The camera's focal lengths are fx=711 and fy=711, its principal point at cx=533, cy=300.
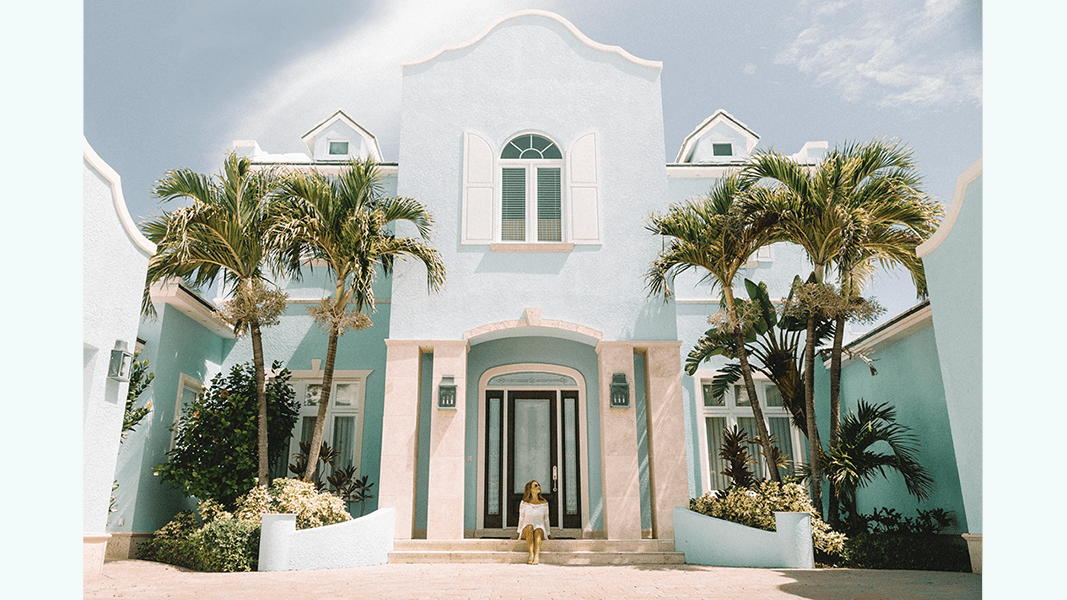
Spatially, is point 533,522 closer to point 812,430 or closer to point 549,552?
point 549,552

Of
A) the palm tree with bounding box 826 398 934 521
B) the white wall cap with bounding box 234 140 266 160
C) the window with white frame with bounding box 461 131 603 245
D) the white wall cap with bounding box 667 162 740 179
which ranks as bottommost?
the palm tree with bounding box 826 398 934 521

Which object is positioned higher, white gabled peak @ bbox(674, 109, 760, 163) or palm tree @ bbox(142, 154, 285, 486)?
white gabled peak @ bbox(674, 109, 760, 163)

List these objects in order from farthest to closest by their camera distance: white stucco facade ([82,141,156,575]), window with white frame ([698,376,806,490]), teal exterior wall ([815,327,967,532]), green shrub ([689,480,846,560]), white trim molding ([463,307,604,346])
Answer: window with white frame ([698,376,806,490]) < white trim molding ([463,307,604,346]) < teal exterior wall ([815,327,967,532]) < green shrub ([689,480,846,560]) < white stucco facade ([82,141,156,575])

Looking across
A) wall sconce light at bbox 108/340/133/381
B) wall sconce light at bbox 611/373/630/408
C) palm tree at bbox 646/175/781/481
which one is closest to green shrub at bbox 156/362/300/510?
wall sconce light at bbox 108/340/133/381

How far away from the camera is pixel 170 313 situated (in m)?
10.9

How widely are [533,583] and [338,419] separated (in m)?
5.83

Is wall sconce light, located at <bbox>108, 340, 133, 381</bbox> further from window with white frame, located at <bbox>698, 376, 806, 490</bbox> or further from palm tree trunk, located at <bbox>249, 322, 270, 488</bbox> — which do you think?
window with white frame, located at <bbox>698, 376, 806, 490</bbox>

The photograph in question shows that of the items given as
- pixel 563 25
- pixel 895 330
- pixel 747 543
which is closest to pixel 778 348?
pixel 895 330

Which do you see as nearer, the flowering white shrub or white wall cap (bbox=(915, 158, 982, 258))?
white wall cap (bbox=(915, 158, 982, 258))

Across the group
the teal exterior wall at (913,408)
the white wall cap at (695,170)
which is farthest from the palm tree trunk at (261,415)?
the teal exterior wall at (913,408)

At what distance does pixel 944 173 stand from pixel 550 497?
24.2 ft

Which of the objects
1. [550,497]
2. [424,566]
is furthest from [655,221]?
[424,566]

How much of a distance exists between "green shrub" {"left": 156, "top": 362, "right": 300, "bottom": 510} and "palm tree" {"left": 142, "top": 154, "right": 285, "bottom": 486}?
0.51 m

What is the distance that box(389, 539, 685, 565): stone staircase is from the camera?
368 inches
